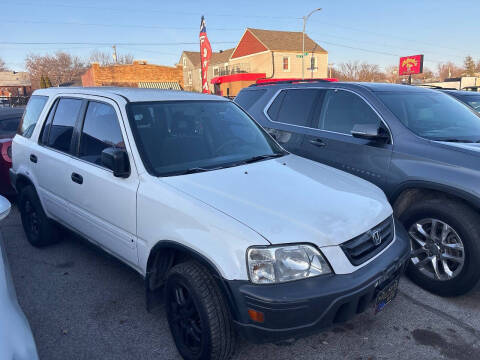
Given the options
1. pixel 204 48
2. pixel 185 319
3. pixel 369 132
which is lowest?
pixel 185 319

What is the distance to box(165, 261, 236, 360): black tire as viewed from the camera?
7.09ft

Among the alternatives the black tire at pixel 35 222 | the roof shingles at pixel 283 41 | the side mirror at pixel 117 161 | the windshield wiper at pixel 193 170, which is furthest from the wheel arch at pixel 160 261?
the roof shingles at pixel 283 41

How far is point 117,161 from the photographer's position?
2680 millimetres

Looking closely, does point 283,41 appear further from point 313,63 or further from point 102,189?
point 102,189

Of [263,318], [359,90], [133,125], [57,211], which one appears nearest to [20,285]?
[57,211]

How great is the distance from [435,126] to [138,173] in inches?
121

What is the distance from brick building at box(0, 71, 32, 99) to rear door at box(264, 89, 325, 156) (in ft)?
259

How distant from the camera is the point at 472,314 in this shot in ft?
10.1

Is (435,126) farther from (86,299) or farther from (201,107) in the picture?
(86,299)

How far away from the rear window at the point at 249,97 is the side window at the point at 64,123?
253cm

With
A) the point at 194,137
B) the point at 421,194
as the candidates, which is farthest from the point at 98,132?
the point at 421,194

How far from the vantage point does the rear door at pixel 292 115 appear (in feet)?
15.1

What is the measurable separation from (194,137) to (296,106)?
6.91 feet

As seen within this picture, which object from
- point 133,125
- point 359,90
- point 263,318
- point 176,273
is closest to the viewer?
point 263,318
